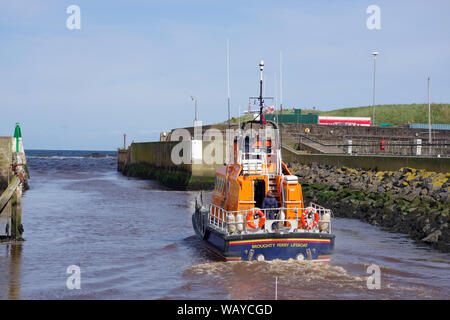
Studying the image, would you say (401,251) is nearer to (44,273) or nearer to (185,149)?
(44,273)

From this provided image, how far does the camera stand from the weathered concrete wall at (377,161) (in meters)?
26.5

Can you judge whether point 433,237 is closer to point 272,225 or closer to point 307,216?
point 307,216

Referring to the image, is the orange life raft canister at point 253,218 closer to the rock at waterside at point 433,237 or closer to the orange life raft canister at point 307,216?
the orange life raft canister at point 307,216

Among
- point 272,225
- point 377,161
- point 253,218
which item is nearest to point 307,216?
point 272,225

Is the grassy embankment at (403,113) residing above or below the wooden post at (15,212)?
above

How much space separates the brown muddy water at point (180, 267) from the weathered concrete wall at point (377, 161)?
17.0 feet

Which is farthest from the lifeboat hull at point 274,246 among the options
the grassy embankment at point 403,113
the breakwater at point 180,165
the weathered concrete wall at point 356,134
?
the grassy embankment at point 403,113

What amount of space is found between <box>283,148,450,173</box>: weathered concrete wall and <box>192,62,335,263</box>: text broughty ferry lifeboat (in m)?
11.4

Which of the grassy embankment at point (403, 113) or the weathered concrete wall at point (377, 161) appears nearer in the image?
the weathered concrete wall at point (377, 161)
